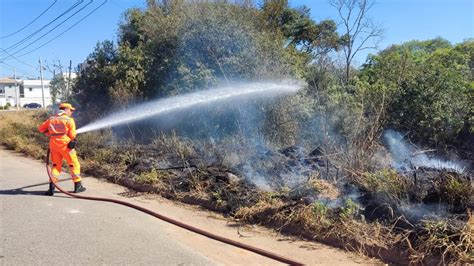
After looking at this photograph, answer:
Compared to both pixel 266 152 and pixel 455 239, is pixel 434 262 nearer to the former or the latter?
pixel 455 239

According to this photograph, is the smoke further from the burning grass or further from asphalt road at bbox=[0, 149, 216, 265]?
asphalt road at bbox=[0, 149, 216, 265]

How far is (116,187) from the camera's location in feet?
25.4

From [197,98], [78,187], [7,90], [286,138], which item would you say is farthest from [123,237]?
[7,90]

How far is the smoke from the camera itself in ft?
24.5

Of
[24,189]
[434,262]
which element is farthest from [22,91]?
[434,262]

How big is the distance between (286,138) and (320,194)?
4177 mm

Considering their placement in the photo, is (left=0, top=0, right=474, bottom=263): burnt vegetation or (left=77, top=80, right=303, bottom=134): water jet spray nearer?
(left=0, top=0, right=474, bottom=263): burnt vegetation

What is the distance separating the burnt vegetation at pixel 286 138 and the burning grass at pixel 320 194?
2 cm

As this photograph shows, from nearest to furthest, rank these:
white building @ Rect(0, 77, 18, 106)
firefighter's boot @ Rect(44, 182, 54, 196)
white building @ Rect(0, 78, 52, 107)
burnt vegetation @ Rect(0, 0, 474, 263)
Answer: burnt vegetation @ Rect(0, 0, 474, 263), firefighter's boot @ Rect(44, 182, 54, 196), white building @ Rect(0, 77, 18, 106), white building @ Rect(0, 78, 52, 107)

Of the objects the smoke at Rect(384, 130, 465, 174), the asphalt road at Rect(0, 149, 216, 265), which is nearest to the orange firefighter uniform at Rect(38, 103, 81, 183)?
the asphalt road at Rect(0, 149, 216, 265)

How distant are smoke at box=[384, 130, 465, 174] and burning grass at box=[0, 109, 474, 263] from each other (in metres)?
1.55

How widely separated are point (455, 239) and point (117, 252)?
341cm

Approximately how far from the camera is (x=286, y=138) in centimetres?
960

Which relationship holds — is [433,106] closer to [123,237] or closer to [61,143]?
[123,237]
